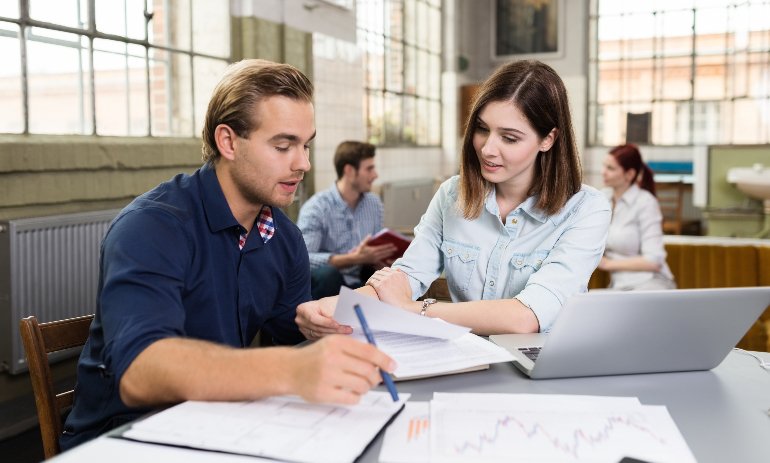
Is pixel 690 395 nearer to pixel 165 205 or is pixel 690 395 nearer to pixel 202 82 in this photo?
pixel 165 205

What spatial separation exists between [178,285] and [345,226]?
2584mm

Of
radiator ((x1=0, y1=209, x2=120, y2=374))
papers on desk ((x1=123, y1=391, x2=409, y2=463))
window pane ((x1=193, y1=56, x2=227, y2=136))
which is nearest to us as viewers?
papers on desk ((x1=123, y1=391, x2=409, y2=463))

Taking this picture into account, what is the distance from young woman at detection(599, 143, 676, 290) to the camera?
3.23 metres

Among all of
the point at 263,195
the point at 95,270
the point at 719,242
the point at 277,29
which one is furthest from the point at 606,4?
the point at 263,195

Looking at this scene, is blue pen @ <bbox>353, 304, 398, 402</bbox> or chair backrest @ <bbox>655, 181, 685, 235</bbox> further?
chair backrest @ <bbox>655, 181, 685, 235</bbox>

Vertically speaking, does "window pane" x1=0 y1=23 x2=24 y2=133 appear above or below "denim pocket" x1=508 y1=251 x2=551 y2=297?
above

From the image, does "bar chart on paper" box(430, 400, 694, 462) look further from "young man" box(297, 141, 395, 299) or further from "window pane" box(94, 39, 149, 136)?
"window pane" box(94, 39, 149, 136)

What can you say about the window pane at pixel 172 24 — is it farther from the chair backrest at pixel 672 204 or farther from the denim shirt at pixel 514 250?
the chair backrest at pixel 672 204

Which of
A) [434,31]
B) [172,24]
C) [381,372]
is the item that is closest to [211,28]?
[172,24]

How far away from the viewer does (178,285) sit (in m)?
1.14

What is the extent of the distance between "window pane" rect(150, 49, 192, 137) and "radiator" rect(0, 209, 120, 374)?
37.7 inches

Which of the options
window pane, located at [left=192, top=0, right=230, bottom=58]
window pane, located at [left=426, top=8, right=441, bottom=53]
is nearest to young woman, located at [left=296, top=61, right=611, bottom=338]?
window pane, located at [left=192, top=0, right=230, bottom=58]

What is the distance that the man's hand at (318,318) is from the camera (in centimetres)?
133

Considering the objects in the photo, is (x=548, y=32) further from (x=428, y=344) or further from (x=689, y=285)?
(x=428, y=344)
